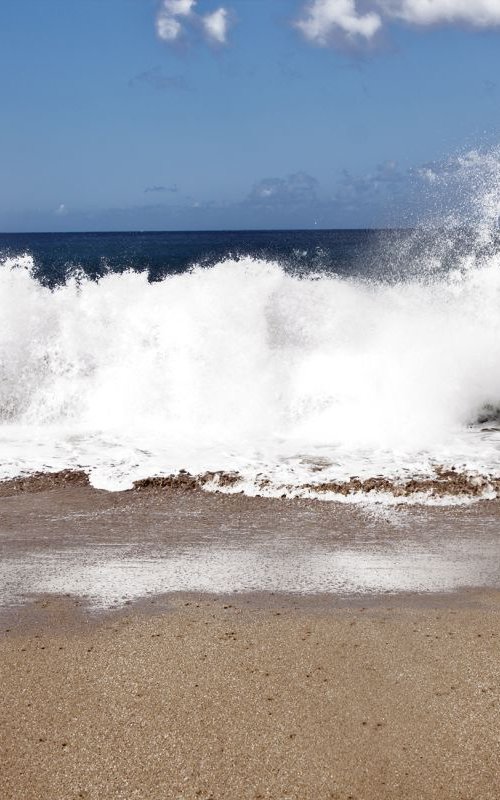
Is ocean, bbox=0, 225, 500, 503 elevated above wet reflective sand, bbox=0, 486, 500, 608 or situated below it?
above

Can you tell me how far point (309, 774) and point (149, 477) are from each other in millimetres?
4207

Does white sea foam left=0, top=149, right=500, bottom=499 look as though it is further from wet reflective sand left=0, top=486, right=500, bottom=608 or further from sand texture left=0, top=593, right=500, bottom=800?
sand texture left=0, top=593, right=500, bottom=800

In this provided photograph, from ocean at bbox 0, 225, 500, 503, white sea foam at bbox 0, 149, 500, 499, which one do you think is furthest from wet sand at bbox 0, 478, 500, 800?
white sea foam at bbox 0, 149, 500, 499

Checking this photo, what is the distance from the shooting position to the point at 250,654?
4012 millimetres

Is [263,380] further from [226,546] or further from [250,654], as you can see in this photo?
[250,654]

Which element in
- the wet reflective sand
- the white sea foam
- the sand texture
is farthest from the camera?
the white sea foam

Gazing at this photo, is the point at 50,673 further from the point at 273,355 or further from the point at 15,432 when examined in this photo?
the point at 273,355

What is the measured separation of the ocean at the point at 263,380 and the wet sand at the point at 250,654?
1.06 metres

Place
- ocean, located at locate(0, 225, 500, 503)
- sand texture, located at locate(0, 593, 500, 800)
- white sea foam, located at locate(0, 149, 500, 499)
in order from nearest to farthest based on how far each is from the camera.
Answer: sand texture, located at locate(0, 593, 500, 800) → ocean, located at locate(0, 225, 500, 503) → white sea foam, located at locate(0, 149, 500, 499)

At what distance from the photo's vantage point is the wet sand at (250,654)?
3.13 m

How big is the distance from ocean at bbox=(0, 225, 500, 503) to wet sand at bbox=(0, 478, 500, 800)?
3.47 feet

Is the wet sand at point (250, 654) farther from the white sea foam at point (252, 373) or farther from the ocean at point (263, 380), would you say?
the white sea foam at point (252, 373)

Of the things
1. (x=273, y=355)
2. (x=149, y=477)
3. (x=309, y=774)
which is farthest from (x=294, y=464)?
(x=309, y=774)

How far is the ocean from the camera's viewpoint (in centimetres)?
736
